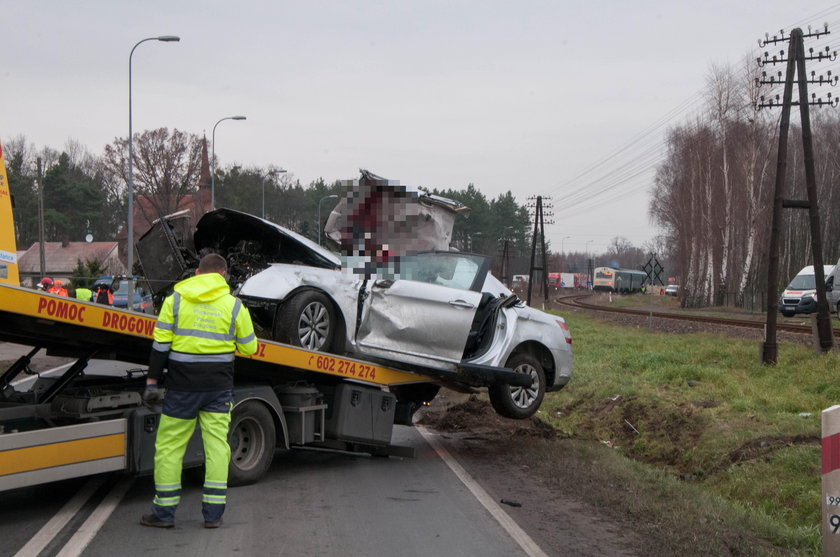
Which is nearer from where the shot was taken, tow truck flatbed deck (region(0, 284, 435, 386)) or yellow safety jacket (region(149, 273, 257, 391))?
tow truck flatbed deck (region(0, 284, 435, 386))

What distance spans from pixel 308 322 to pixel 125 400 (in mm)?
2123

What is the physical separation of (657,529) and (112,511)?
13.5 ft

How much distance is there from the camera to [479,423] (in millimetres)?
12031

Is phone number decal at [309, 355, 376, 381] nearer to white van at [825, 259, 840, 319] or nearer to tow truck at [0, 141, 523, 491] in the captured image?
tow truck at [0, 141, 523, 491]

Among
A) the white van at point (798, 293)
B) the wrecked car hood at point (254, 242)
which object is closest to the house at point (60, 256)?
the white van at point (798, 293)

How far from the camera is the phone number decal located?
7871mm

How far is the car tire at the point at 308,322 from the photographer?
26.8 ft

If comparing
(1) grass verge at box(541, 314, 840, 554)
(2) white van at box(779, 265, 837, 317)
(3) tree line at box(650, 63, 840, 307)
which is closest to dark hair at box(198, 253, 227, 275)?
(1) grass verge at box(541, 314, 840, 554)

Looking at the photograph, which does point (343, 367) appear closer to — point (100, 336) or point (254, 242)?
point (254, 242)

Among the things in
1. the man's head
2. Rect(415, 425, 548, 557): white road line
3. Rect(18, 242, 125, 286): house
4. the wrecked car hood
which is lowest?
Rect(415, 425, 548, 557): white road line

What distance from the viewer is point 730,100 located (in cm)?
5456

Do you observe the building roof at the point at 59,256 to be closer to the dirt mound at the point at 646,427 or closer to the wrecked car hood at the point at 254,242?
the dirt mound at the point at 646,427

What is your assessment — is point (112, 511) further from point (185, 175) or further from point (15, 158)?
point (15, 158)

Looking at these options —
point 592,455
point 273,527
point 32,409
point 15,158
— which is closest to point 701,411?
point 592,455
